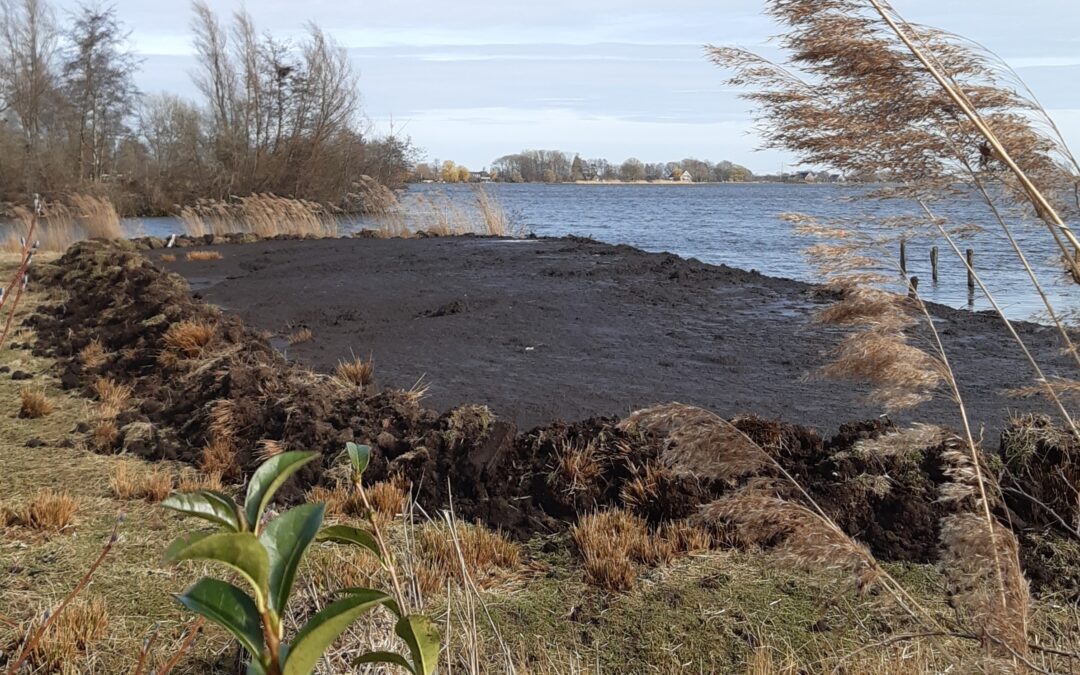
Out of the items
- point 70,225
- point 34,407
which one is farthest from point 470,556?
point 70,225

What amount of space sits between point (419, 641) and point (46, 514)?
4011mm

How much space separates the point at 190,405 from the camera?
20.9 ft

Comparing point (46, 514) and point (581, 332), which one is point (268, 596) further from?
point (581, 332)

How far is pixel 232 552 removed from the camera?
79 cm

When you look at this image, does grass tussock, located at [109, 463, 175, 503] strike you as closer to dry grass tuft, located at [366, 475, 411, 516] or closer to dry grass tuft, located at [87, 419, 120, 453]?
dry grass tuft, located at [87, 419, 120, 453]

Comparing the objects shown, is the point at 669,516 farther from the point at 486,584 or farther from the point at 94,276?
the point at 94,276

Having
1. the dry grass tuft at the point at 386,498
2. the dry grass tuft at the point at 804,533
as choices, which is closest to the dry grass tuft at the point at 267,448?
the dry grass tuft at the point at 386,498

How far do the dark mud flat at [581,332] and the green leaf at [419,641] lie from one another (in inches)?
198

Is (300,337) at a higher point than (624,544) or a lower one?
higher

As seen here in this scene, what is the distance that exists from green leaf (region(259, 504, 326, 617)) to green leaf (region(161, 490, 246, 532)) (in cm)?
3

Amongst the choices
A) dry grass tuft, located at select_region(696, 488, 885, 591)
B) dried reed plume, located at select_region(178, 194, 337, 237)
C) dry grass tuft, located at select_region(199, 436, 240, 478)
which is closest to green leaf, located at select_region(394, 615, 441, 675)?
dry grass tuft, located at select_region(696, 488, 885, 591)

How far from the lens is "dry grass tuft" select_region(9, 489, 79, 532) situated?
14.2ft

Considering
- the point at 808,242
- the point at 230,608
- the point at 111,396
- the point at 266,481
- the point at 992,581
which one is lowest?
the point at 111,396

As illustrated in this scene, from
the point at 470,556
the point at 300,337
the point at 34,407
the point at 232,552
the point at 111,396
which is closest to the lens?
the point at 232,552
